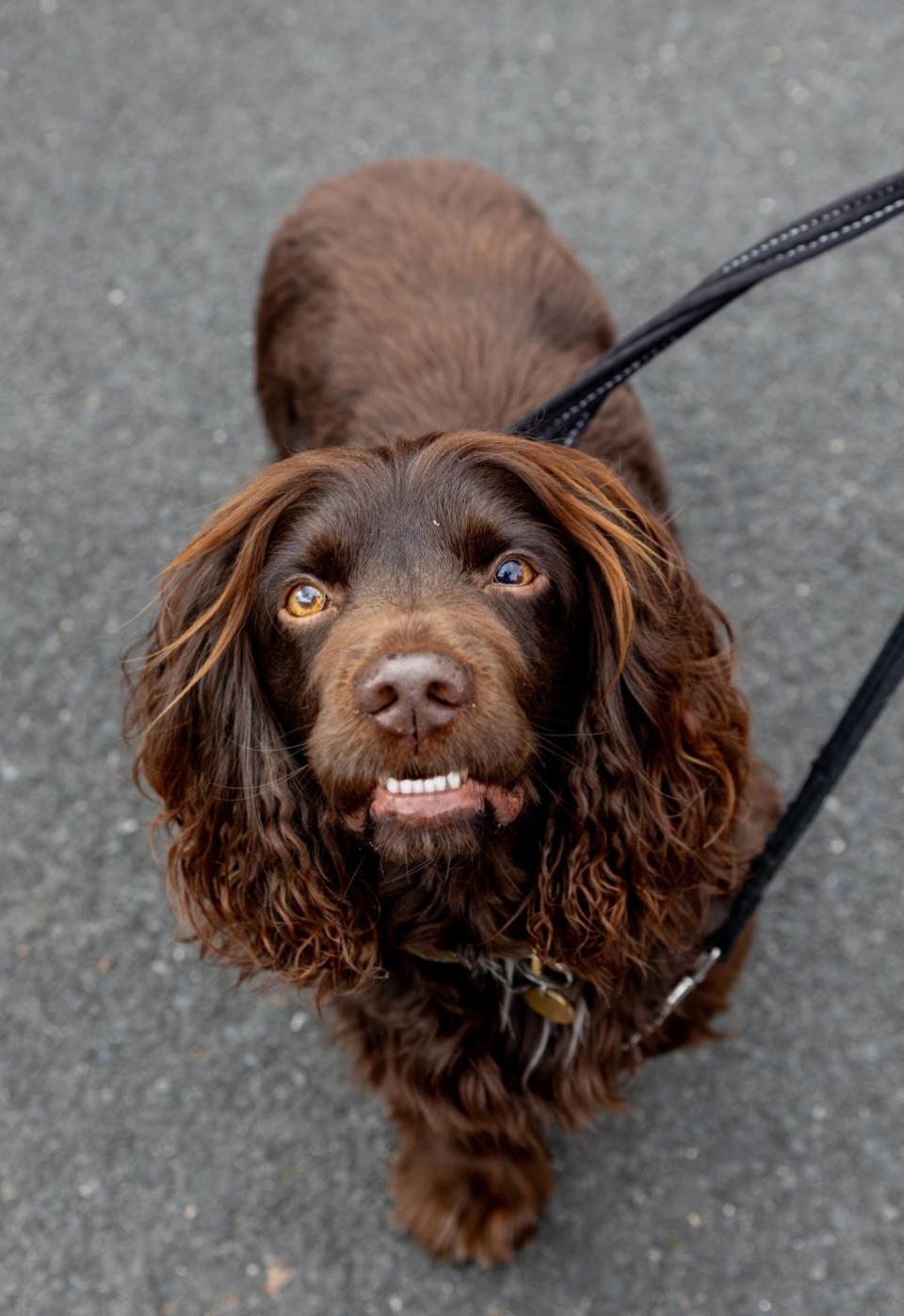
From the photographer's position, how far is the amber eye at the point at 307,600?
1901mm

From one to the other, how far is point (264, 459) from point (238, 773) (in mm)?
1862

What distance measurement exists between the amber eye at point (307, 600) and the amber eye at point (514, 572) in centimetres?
27

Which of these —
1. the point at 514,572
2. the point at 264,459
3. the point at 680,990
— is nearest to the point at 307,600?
the point at 514,572

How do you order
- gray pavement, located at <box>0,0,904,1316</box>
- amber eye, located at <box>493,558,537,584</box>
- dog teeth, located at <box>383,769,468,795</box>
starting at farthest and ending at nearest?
1. gray pavement, located at <box>0,0,904,1316</box>
2. amber eye, located at <box>493,558,537,584</box>
3. dog teeth, located at <box>383,769,468,795</box>

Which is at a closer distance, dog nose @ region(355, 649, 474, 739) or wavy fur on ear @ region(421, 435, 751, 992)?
dog nose @ region(355, 649, 474, 739)

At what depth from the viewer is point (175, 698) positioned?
2.01 meters

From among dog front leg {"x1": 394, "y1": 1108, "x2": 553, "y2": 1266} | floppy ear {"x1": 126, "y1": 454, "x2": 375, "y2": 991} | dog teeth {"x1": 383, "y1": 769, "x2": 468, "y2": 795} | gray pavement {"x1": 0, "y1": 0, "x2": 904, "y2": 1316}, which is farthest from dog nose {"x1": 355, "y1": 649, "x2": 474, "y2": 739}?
gray pavement {"x1": 0, "y1": 0, "x2": 904, "y2": 1316}

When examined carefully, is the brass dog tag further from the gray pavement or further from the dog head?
the gray pavement

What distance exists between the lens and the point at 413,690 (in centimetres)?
161

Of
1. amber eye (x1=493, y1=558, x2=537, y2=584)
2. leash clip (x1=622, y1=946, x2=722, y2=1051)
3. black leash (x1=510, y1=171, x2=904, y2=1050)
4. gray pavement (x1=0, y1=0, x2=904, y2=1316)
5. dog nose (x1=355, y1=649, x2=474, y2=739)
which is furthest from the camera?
gray pavement (x1=0, y1=0, x2=904, y2=1316)

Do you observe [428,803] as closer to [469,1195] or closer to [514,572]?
[514,572]

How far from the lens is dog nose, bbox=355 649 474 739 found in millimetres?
1606

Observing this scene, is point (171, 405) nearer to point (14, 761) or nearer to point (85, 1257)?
point (14, 761)

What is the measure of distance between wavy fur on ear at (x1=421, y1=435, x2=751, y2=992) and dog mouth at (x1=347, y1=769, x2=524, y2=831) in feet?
0.98
